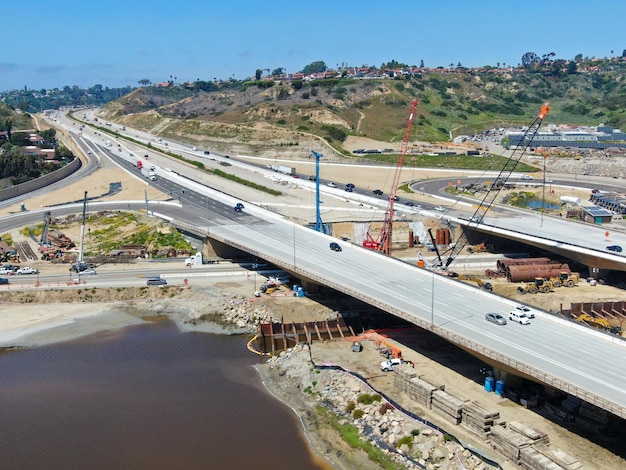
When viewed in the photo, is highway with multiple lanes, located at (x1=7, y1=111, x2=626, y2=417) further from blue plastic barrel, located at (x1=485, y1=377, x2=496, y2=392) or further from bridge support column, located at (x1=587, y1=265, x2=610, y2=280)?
bridge support column, located at (x1=587, y1=265, x2=610, y2=280)

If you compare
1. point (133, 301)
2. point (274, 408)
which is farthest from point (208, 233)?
point (274, 408)

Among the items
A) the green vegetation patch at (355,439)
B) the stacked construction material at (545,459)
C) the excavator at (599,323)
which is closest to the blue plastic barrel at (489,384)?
the stacked construction material at (545,459)

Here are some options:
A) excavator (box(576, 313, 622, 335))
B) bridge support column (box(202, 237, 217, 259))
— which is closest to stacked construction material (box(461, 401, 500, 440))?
excavator (box(576, 313, 622, 335))

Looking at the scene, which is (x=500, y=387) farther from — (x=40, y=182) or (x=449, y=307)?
(x=40, y=182)

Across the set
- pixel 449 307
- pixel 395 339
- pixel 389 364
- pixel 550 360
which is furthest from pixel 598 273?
pixel 389 364

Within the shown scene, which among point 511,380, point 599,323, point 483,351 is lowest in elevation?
point 511,380

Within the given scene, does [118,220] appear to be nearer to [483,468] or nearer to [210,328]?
[210,328]

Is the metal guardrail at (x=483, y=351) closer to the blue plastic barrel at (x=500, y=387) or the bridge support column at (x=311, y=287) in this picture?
the blue plastic barrel at (x=500, y=387)
